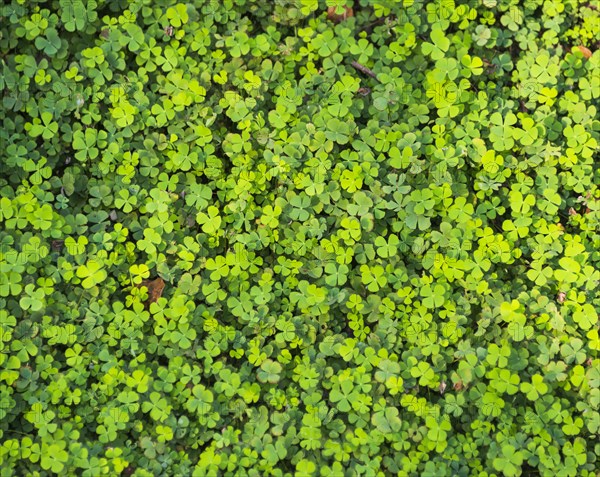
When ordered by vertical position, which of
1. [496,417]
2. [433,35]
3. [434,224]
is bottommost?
[496,417]

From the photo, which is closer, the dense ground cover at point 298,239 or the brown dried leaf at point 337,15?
the dense ground cover at point 298,239

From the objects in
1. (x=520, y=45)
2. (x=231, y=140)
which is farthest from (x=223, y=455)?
(x=520, y=45)

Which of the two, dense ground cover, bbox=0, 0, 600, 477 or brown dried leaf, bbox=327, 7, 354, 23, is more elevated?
brown dried leaf, bbox=327, 7, 354, 23

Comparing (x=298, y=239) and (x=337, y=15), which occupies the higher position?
(x=337, y=15)

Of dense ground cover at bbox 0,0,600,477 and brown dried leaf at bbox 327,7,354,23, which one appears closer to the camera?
dense ground cover at bbox 0,0,600,477

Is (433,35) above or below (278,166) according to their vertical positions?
above

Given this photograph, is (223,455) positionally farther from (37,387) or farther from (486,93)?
(486,93)

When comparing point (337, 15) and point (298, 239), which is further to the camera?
point (337, 15)

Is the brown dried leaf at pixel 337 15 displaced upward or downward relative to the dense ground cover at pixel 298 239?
upward
